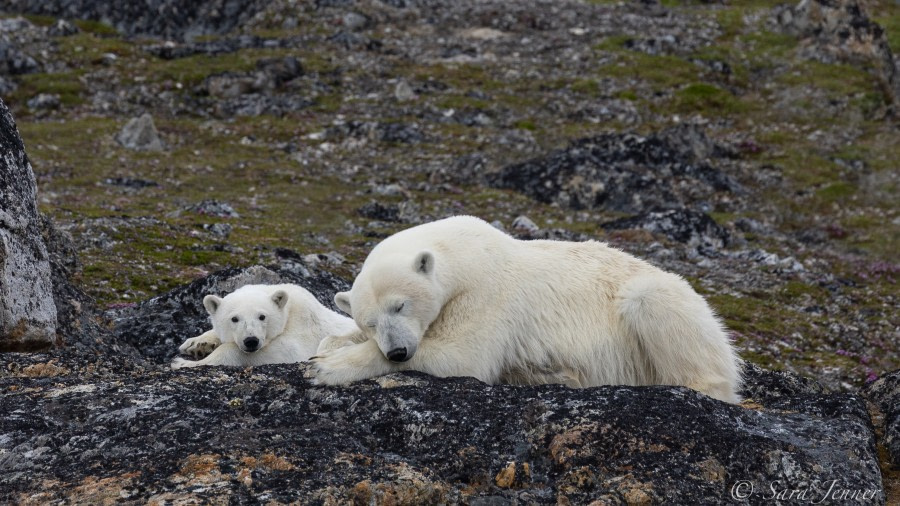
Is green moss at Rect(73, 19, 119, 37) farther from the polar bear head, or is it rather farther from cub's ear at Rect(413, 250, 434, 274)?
cub's ear at Rect(413, 250, 434, 274)

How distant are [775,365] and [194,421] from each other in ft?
38.9

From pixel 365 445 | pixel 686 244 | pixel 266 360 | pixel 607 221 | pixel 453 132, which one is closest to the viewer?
pixel 365 445

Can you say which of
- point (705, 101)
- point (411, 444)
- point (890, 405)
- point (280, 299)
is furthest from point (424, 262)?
point (705, 101)

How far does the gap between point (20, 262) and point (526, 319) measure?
4.49m

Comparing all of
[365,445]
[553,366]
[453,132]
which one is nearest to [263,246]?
[553,366]

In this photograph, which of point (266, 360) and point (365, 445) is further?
point (266, 360)

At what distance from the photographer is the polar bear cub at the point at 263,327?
920cm

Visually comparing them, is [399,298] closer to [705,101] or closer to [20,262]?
[20,262]

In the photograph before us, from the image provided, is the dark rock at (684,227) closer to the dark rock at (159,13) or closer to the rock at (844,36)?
the rock at (844,36)

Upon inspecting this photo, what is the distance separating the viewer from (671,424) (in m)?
5.11

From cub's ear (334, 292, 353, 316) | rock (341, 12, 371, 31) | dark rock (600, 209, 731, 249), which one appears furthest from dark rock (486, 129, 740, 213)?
rock (341, 12, 371, 31)

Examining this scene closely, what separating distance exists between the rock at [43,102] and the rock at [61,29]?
33.0 ft

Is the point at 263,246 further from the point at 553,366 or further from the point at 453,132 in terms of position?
the point at 453,132

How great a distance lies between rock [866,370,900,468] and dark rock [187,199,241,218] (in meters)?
18.5
